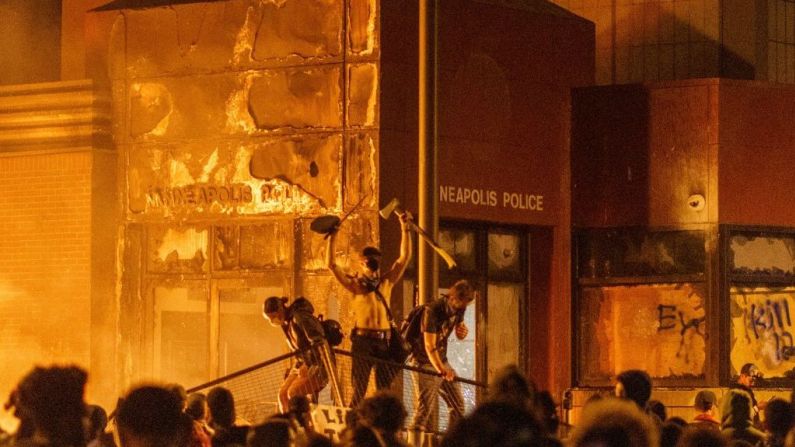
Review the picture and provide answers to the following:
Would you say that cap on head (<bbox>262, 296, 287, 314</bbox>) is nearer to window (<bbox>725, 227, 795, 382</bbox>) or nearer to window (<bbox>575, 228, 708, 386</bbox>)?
window (<bbox>575, 228, 708, 386</bbox>)

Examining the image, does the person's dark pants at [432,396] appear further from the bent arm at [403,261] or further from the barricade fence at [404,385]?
the bent arm at [403,261]

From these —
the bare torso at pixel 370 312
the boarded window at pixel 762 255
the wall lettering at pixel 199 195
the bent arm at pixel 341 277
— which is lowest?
the bare torso at pixel 370 312

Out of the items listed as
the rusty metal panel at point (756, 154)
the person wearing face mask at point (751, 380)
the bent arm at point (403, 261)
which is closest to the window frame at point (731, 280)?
the rusty metal panel at point (756, 154)

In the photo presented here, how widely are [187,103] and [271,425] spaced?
37.7ft

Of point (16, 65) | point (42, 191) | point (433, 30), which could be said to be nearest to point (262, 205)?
point (42, 191)

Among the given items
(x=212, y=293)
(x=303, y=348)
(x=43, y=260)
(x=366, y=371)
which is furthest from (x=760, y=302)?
(x=43, y=260)

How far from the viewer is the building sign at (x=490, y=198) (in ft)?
60.0

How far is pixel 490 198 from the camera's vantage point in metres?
18.8

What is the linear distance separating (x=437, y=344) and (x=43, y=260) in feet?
21.7

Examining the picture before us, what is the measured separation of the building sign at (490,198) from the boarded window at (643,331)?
1.44 meters

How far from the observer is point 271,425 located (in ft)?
24.4

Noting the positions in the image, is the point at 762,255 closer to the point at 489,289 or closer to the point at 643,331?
the point at 643,331

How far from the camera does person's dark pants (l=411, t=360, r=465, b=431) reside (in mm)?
13805

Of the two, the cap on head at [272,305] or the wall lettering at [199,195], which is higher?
the wall lettering at [199,195]
